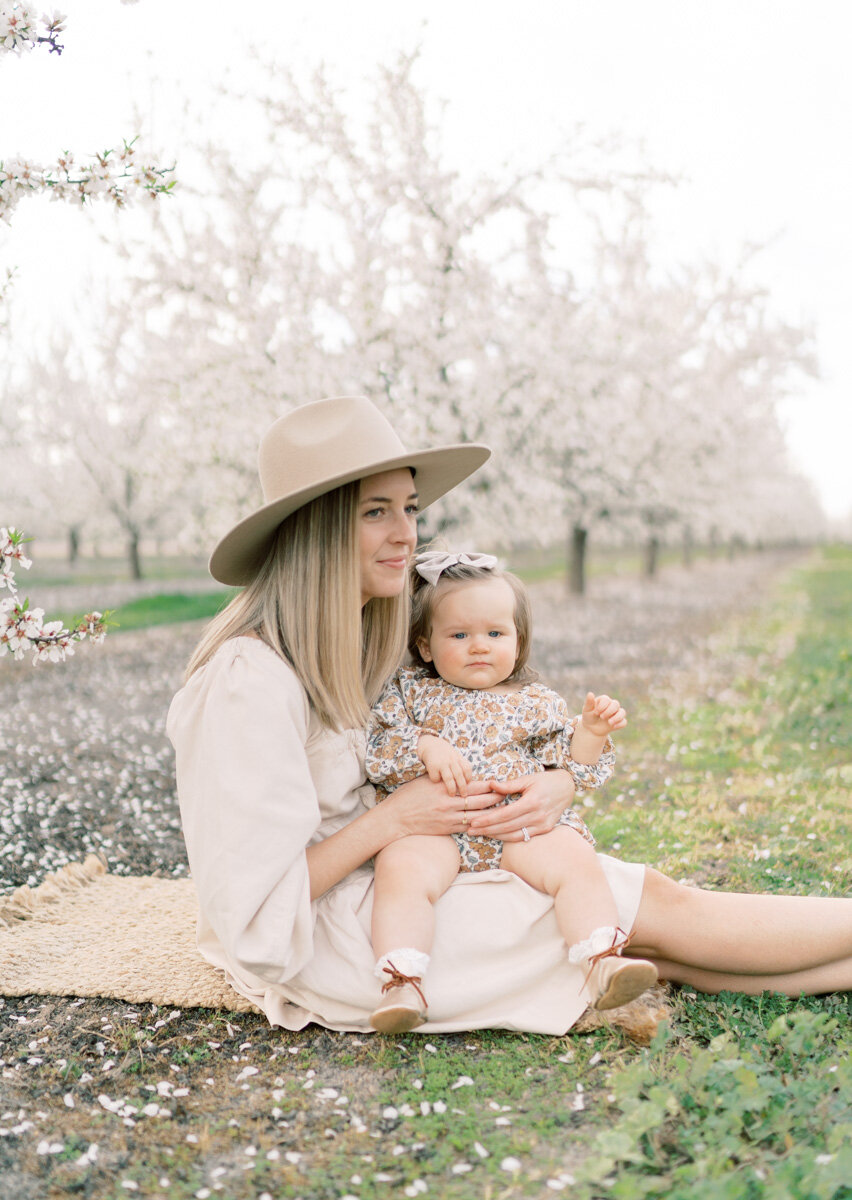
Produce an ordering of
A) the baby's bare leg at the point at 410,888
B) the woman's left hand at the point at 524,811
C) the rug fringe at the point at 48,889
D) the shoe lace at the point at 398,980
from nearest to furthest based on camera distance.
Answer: the shoe lace at the point at 398,980
the baby's bare leg at the point at 410,888
the woman's left hand at the point at 524,811
the rug fringe at the point at 48,889

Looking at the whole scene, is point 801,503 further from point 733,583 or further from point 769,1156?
point 769,1156

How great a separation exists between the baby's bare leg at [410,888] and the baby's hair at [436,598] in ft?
2.27

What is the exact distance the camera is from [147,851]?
16.7ft

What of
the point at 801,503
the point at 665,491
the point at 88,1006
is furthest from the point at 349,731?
the point at 801,503

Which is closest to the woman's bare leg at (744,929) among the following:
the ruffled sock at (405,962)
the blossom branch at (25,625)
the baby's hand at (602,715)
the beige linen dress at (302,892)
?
the beige linen dress at (302,892)

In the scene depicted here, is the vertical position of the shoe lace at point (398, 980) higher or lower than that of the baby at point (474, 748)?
lower

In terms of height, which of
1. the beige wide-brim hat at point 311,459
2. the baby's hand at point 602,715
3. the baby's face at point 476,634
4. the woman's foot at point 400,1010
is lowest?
the woman's foot at point 400,1010

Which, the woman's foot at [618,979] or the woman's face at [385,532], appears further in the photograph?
the woman's face at [385,532]

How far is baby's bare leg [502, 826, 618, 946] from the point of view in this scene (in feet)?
9.00

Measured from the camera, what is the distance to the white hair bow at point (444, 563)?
3230 mm

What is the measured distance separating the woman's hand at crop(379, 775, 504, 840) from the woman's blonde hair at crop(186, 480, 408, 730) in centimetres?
29

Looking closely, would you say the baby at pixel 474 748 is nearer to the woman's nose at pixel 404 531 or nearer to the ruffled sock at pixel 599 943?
the ruffled sock at pixel 599 943

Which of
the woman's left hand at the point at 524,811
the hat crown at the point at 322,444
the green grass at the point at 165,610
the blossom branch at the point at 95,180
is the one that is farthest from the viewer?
the green grass at the point at 165,610

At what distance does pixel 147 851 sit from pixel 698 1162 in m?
3.68
